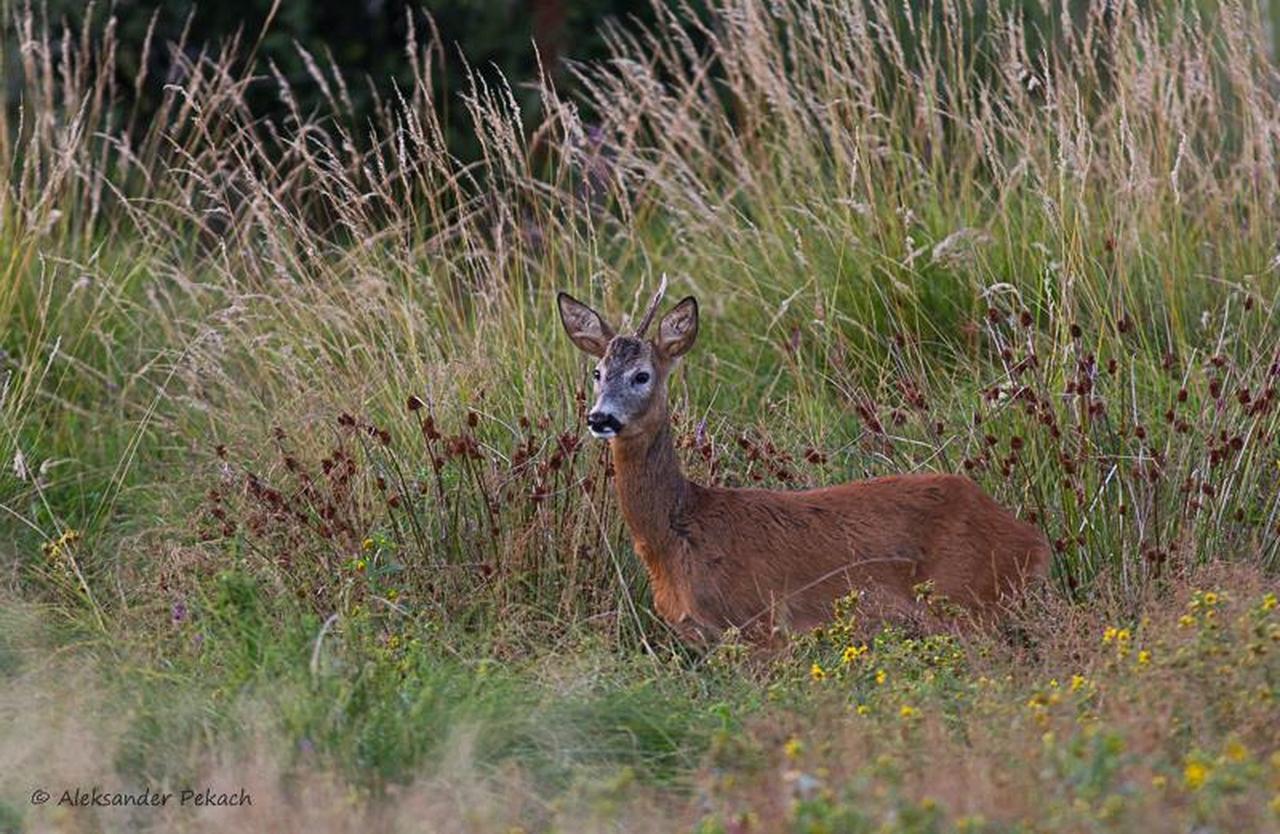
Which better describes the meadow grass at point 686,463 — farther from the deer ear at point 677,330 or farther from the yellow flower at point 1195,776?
the deer ear at point 677,330

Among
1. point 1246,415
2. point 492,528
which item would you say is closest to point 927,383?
point 1246,415

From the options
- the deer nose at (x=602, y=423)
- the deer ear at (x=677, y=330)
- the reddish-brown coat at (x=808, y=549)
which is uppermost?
the deer ear at (x=677, y=330)

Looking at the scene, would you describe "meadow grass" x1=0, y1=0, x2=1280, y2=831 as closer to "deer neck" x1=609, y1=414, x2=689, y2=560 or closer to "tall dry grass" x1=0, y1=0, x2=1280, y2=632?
"tall dry grass" x1=0, y1=0, x2=1280, y2=632

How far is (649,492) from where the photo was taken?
614cm

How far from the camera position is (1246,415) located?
6.47 meters

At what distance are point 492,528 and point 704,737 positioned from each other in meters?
1.53

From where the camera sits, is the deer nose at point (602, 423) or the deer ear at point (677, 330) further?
the deer ear at point (677, 330)

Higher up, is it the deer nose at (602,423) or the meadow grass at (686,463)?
the deer nose at (602,423)

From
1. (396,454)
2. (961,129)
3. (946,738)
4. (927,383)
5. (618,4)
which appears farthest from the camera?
(618,4)

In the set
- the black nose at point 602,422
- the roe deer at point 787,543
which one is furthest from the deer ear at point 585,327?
the black nose at point 602,422

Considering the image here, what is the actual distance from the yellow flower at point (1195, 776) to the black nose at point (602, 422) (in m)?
2.13

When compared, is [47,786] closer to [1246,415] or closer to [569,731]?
[569,731]

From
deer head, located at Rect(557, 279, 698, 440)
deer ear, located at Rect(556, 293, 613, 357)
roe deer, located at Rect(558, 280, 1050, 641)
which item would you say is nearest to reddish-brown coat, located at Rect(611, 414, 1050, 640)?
roe deer, located at Rect(558, 280, 1050, 641)

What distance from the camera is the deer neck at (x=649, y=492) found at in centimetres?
614
